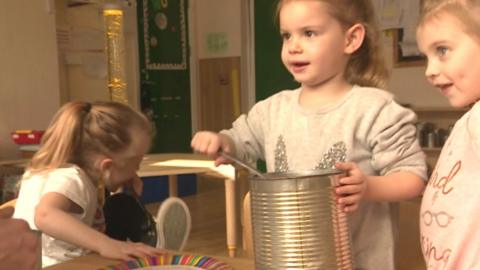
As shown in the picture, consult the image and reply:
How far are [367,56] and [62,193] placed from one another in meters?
0.59

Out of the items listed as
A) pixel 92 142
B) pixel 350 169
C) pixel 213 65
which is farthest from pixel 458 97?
pixel 213 65

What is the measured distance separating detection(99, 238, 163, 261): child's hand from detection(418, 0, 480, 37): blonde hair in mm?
495

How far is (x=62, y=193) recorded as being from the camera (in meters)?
1.00

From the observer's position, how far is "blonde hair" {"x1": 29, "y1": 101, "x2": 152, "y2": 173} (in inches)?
44.0

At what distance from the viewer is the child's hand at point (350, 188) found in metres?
0.57

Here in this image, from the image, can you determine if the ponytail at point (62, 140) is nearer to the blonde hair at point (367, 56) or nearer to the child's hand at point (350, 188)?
the blonde hair at point (367, 56)

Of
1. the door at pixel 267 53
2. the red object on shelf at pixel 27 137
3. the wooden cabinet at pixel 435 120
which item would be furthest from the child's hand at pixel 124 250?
the door at pixel 267 53

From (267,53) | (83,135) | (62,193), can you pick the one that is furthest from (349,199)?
(267,53)

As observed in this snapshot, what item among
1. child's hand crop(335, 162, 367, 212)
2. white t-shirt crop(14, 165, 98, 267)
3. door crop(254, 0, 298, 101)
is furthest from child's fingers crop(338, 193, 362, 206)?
door crop(254, 0, 298, 101)

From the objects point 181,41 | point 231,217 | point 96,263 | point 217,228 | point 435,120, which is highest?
point 181,41

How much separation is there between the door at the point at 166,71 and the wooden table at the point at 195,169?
1903 millimetres

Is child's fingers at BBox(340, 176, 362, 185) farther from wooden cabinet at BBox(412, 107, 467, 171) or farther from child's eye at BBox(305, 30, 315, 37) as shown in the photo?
wooden cabinet at BBox(412, 107, 467, 171)

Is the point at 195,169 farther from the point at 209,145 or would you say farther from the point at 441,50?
the point at 441,50

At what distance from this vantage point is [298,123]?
0.97m
